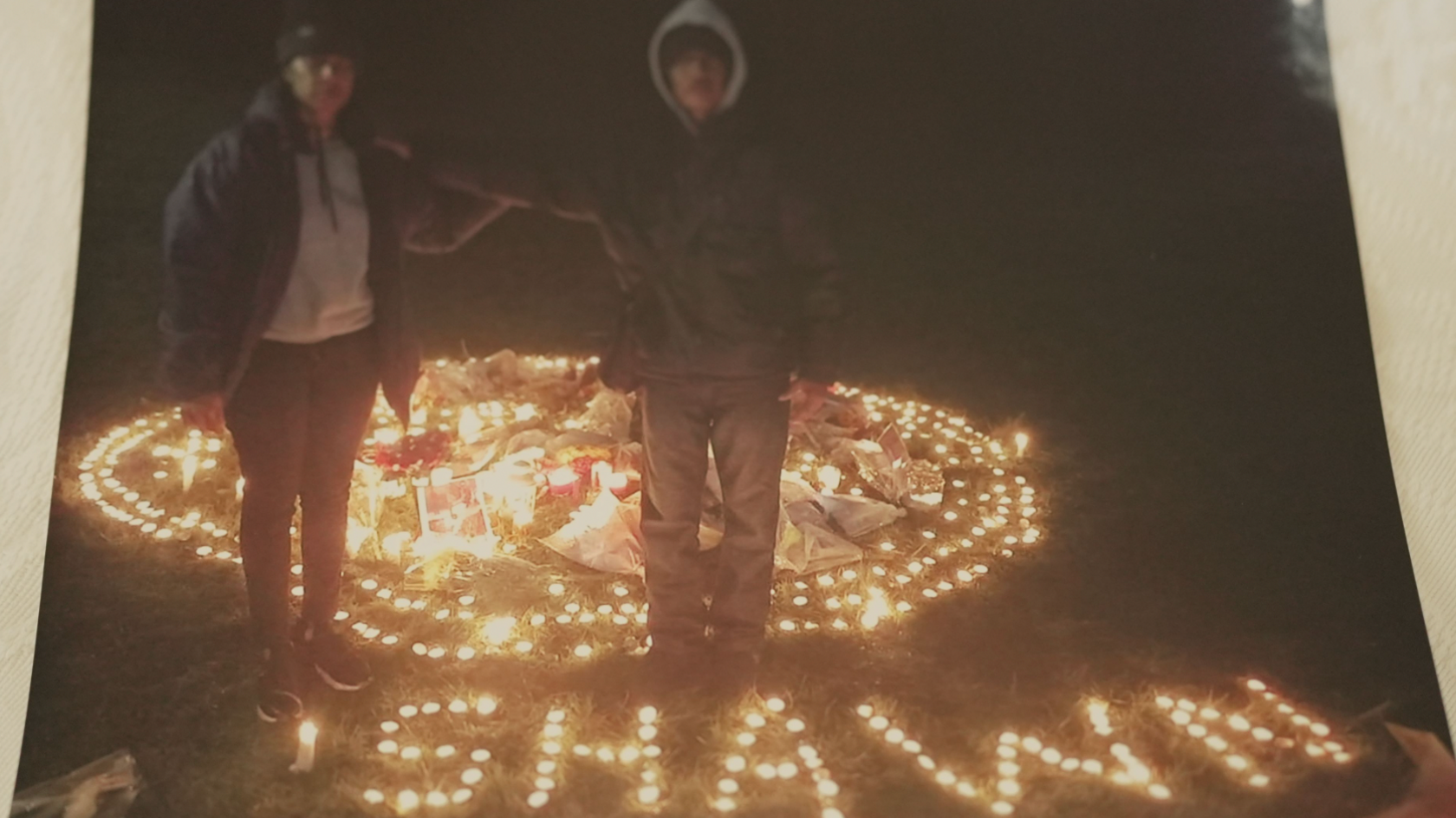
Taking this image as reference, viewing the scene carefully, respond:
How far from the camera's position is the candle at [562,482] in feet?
7.82

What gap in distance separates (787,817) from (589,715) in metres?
0.38

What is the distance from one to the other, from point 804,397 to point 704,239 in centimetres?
31

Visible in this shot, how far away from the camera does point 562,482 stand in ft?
7.82

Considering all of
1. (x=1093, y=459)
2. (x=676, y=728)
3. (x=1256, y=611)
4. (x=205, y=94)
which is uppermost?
(x=205, y=94)

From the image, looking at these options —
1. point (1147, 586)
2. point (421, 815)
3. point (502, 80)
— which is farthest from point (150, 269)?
point (1147, 586)

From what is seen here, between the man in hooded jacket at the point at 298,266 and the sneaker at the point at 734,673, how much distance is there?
695mm

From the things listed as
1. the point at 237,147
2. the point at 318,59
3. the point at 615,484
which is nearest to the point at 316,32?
the point at 318,59

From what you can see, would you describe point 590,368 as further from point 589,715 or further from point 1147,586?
point 1147,586

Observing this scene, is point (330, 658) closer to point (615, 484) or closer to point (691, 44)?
point (615, 484)

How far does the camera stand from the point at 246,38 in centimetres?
167

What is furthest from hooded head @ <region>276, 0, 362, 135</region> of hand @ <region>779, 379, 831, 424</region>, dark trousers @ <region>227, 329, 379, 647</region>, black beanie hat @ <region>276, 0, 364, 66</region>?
hand @ <region>779, 379, 831, 424</region>

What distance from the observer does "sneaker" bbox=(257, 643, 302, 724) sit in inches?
70.1

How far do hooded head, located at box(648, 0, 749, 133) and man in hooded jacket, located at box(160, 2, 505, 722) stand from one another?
335 millimetres

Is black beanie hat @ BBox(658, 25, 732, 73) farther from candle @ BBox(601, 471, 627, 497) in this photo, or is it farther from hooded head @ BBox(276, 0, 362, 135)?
candle @ BBox(601, 471, 627, 497)
